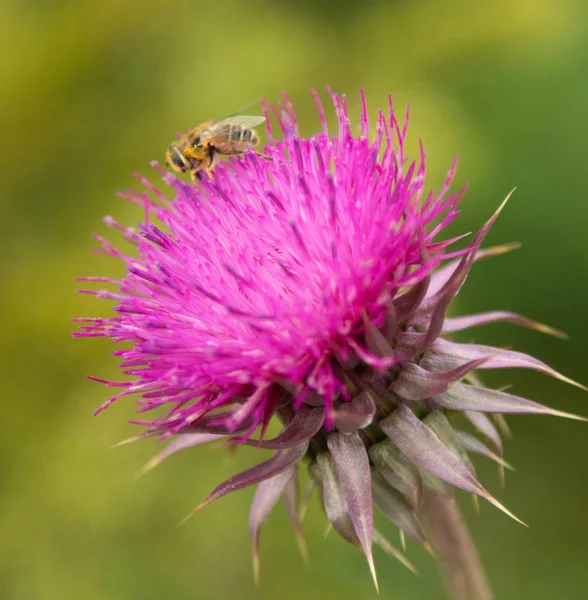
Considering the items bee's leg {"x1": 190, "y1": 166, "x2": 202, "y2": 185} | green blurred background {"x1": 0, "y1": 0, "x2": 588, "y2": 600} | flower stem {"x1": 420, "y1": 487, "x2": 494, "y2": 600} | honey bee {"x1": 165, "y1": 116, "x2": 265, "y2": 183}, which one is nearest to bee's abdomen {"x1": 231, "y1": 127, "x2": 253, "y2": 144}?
honey bee {"x1": 165, "y1": 116, "x2": 265, "y2": 183}

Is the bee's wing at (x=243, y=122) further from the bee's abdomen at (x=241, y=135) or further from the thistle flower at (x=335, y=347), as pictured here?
the thistle flower at (x=335, y=347)

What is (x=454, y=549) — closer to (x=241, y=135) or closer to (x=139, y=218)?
(x=241, y=135)

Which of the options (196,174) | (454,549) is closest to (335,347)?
(454,549)

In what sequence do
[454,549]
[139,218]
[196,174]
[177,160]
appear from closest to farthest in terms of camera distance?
Result: [454,549] < [196,174] < [177,160] < [139,218]

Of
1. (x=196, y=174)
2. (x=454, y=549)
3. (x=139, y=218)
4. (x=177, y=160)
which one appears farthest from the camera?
(x=139, y=218)

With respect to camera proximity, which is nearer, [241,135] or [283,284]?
[283,284]

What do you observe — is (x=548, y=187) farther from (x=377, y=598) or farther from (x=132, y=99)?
(x=132, y=99)

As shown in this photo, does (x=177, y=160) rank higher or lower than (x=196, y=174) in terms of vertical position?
higher

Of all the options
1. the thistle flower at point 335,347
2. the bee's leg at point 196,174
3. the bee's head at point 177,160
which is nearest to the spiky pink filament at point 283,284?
the thistle flower at point 335,347
